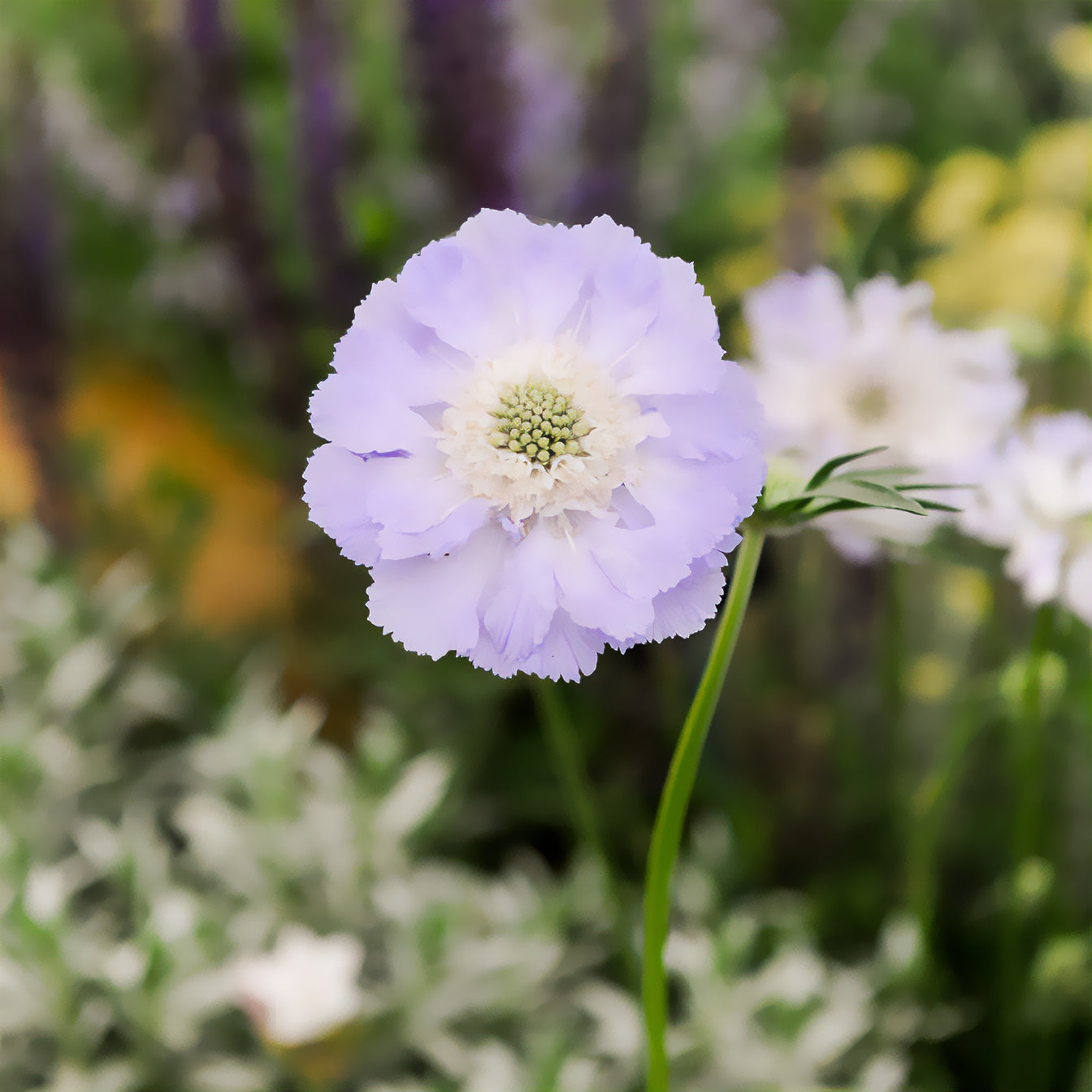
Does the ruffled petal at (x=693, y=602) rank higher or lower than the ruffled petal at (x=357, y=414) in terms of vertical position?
lower

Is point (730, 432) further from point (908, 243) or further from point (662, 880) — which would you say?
point (908, 243)

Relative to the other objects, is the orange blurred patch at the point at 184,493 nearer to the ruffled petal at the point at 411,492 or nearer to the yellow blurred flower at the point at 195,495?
the yellow blurred flower at the point at 195,495

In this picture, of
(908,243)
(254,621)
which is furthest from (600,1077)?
(908,243)

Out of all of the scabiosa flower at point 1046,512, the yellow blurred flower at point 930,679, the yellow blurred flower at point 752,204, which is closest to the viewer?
the scabiosa flower at point 1046,512

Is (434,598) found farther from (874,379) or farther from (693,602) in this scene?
(874,379)

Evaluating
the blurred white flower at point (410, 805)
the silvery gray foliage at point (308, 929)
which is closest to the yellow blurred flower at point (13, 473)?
the silvery gray foliage at point (308, 929)

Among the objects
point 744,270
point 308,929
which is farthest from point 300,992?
point 744,270

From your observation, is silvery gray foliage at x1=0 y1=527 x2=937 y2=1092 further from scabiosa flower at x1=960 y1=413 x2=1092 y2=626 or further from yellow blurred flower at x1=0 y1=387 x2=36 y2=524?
scabiosa flower at x1=960 y1=413 x2=1092 y2=626
